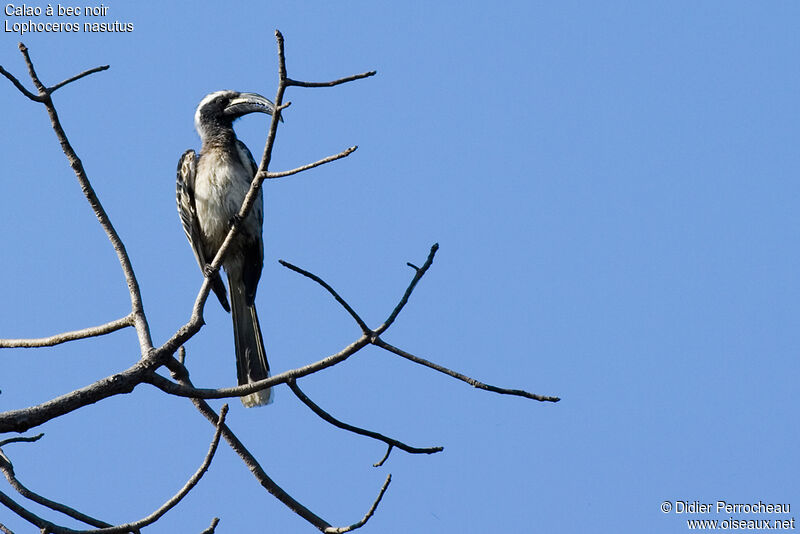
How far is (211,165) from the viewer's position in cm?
582

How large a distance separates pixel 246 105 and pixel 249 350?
1.82 meters

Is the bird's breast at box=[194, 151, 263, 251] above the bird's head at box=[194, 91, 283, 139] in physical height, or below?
below

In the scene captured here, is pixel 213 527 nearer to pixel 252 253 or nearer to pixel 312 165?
pixel 312 165

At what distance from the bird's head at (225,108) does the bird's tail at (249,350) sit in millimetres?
1315

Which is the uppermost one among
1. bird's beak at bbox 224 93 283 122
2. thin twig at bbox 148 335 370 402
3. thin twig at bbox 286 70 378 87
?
bird's beak at bbox 224 93 283 122

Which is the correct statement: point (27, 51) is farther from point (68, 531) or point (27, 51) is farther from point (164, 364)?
point (68, 531)

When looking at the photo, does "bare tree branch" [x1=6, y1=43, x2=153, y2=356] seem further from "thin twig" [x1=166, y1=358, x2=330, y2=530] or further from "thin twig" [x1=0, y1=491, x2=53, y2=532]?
"thin twig" [x1=0, y1=491, x2=53, y2=532]

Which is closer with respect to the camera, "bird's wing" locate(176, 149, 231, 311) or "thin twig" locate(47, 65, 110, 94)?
"thin twig" locate(47, 65, 110, 94)

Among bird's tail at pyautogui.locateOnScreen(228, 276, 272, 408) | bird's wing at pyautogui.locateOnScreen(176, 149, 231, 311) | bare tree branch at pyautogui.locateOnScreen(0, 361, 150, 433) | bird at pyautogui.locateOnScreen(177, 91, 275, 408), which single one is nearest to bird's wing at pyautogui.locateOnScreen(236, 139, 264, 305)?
bird at pyautogui.locateOnScreen(177, 91, 275, 408)

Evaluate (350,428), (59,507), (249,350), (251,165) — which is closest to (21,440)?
(59,507)

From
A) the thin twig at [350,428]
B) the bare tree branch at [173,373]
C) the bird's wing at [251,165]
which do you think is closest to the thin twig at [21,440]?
the bare tree branch at [173,373]

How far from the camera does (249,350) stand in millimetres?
5254

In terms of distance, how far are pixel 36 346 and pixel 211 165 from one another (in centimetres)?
265

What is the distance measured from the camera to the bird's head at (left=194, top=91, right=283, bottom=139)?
6207 mm
